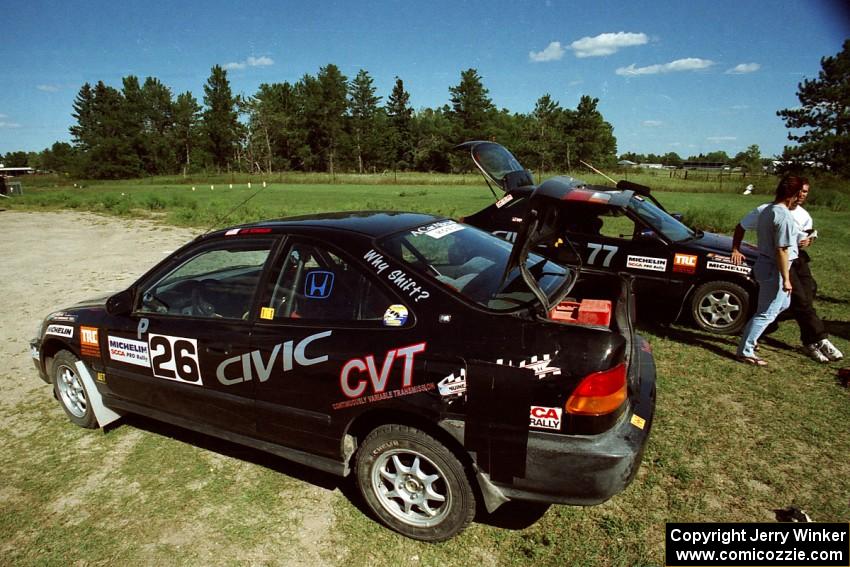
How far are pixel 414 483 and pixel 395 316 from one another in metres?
0.90

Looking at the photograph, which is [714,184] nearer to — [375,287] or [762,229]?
[762,229]

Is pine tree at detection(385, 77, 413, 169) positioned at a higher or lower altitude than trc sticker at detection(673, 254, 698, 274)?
higher

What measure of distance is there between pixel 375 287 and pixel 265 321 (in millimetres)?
720

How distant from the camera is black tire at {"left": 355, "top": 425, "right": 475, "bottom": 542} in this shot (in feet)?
8.27

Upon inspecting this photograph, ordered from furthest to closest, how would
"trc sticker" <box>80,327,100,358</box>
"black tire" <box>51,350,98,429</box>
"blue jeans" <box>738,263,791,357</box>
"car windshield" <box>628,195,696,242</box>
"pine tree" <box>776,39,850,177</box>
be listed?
1. "pine tree" <box>776,39,850,177</box>
2. "car windshield" <box>628,195,696,242</box>
3. "blue jeans" <box>738,263,791,357</box>
4. "black tire" <box>51,350,98,429</box>
5. "trc sticker" <box>80,327,100,358</box>

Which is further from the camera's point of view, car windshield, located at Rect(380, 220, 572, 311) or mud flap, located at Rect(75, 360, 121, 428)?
mud flap, located at Rect(75, 360, 121, 428)

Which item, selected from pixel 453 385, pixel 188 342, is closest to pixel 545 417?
pixel 453 385

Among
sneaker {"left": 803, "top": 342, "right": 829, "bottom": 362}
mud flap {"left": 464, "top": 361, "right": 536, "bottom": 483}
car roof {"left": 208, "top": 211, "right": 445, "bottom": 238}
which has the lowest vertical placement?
sneaker {"left": 803, "top": 342, "right": 829, "bottom": 362}

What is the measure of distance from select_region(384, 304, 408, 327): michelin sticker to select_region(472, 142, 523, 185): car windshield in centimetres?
458

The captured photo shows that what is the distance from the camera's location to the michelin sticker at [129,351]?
3404 mm

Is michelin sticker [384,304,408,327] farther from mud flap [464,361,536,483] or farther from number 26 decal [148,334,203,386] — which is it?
number 26 decal [148,334,203,386]

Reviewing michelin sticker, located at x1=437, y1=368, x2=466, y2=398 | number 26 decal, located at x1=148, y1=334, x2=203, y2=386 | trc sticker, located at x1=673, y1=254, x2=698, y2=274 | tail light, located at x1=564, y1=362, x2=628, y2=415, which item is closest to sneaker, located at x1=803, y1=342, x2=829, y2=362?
trc sticker, located at x1=673, y1=254, x2=698, y2=274

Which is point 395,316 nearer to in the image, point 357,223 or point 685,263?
point 357,223

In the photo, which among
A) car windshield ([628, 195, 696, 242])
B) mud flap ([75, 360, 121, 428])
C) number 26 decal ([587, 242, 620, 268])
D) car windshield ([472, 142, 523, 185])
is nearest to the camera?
mud flap ([75, 360, 121, 428])
